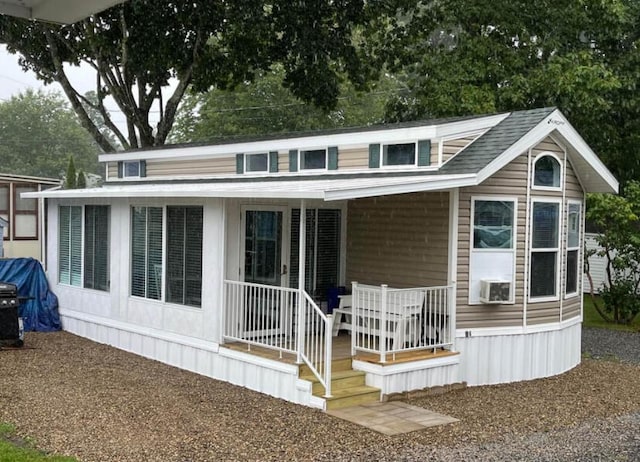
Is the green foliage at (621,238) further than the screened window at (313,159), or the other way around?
the green foliage at (621,238)

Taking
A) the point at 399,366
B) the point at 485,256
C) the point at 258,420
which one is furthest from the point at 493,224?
the point at 258,420

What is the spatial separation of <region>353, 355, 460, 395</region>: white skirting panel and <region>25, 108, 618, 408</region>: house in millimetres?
19

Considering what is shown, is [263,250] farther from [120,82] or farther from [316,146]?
[120,82]

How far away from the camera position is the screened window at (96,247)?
12039mm

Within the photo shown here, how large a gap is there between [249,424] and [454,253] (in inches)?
142

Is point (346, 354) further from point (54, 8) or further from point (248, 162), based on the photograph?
point (54, 8)

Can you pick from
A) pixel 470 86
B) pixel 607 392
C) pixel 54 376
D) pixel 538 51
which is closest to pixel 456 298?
pixel 607 392

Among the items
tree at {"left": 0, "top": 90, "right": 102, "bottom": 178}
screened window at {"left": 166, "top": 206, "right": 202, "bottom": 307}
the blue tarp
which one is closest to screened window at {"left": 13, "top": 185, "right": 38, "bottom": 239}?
the blue tarp

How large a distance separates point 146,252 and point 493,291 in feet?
17.1

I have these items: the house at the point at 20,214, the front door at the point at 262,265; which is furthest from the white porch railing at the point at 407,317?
the house at the point at 20,214

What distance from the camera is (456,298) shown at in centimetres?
938

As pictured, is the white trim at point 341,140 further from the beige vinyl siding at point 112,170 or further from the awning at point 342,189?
the beige vinyl siding at point 112,170

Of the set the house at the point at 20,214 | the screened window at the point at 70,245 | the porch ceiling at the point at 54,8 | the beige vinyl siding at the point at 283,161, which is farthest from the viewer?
the house at the point at 20,214

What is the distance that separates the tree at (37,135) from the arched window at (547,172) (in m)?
58.6
